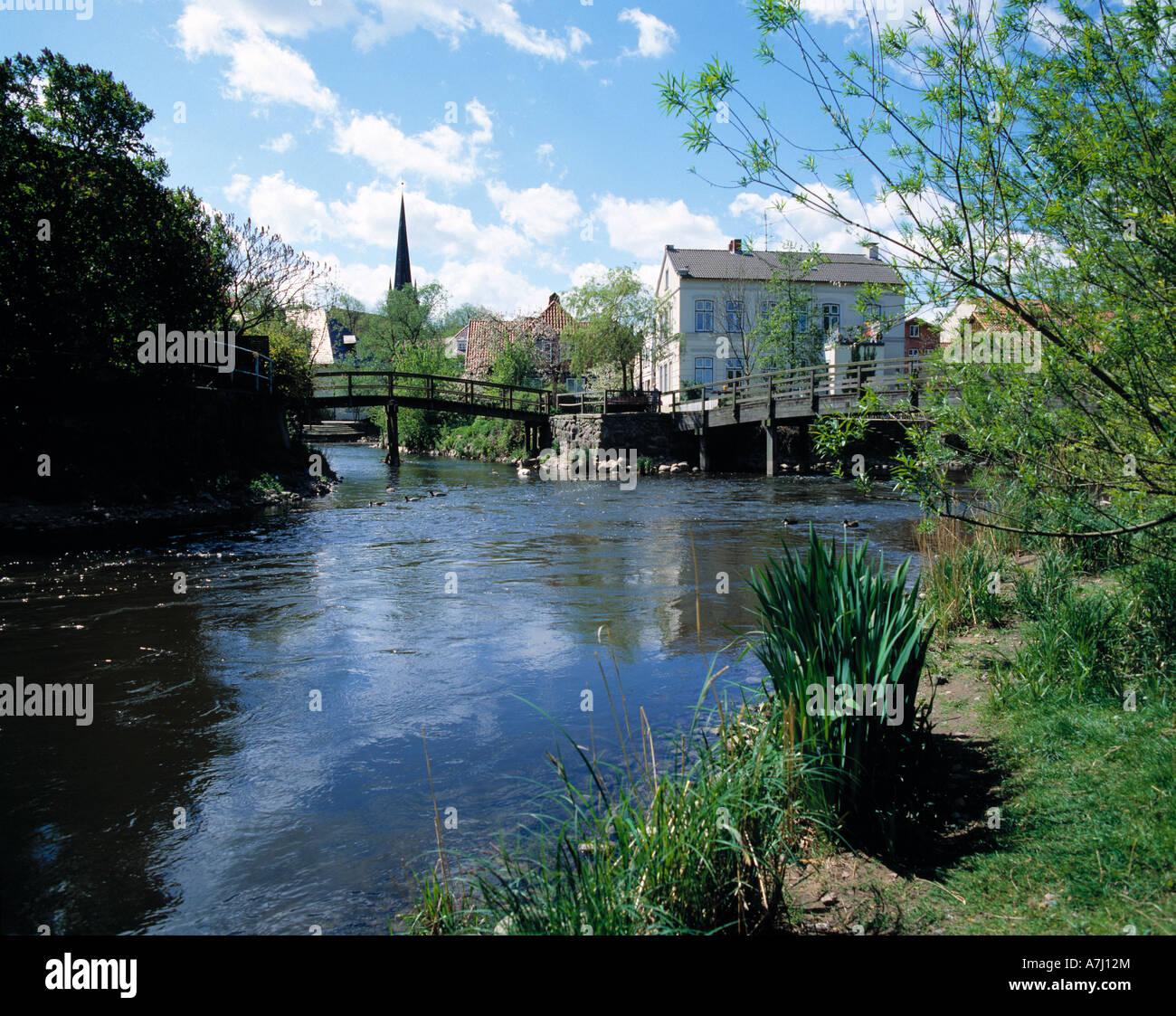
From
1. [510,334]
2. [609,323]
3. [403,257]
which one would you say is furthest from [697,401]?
[403,257]

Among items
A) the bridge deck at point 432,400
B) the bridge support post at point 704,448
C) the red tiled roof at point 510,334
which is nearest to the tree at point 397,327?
the red tiled roof at point 510,334

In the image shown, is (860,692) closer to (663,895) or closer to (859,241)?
(663,895)

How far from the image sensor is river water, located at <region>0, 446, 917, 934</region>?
154 inches

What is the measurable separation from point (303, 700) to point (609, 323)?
3901 centimetres

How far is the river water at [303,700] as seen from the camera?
3908mm

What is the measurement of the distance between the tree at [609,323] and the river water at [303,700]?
30.5 metres

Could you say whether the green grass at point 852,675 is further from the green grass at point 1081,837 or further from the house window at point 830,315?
the house window at point 830,315

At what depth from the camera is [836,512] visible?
18.2 metres

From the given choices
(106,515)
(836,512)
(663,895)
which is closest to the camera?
(663,895)

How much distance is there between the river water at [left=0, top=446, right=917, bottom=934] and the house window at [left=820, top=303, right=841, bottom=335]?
31.6 metres

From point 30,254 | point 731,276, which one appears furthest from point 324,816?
point 731,276

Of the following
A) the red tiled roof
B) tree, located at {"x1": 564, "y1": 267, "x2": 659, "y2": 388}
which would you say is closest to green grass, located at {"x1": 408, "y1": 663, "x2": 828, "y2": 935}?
tree, located at {"x1": 564, "y1": 267, "x2": 659, "y2": 388}
